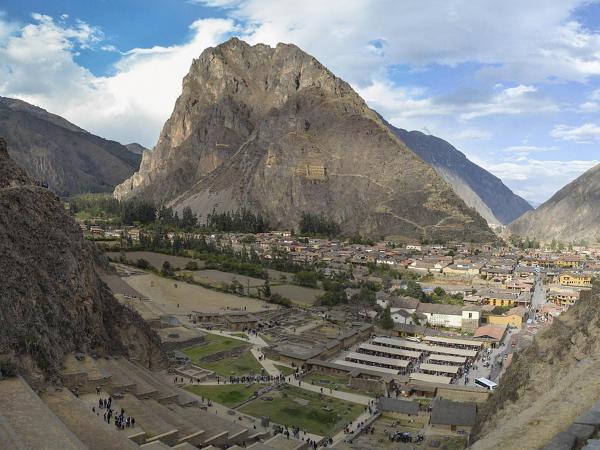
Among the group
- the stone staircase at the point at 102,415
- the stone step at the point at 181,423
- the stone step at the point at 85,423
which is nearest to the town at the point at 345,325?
the stone staircase at the point at 102,415

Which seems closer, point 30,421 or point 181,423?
point 30,421

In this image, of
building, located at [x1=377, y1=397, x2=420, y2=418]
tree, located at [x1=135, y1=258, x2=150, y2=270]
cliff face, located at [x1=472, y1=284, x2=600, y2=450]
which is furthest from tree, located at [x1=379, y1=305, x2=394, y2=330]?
tree, located at [x1=135, y1=258, x2=150, y2=270]

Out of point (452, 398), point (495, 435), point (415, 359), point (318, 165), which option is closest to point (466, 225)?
point (318, 165)

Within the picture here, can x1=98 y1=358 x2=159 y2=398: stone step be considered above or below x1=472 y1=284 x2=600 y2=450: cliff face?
below

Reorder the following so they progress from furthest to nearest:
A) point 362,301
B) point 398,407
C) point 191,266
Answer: point 191,266
point 362,301
point 398,407

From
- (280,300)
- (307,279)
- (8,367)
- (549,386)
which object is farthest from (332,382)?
(307,279)

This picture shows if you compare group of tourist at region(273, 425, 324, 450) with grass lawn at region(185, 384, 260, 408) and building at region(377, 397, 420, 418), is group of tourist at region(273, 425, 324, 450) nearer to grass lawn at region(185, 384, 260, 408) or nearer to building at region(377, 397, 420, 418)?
grass lawn at region(185, 384, 260, 408)

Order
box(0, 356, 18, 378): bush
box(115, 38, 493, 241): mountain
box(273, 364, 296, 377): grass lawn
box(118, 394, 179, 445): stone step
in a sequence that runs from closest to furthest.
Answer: box(0, 356, 18, 378): bush, box(118, 394, 179, 445): stone step, box(273, 364, 296, 377): grass lawn, box(115, 38, 493, 241): mountain

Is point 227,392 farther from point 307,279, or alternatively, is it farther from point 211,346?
point 307,279
